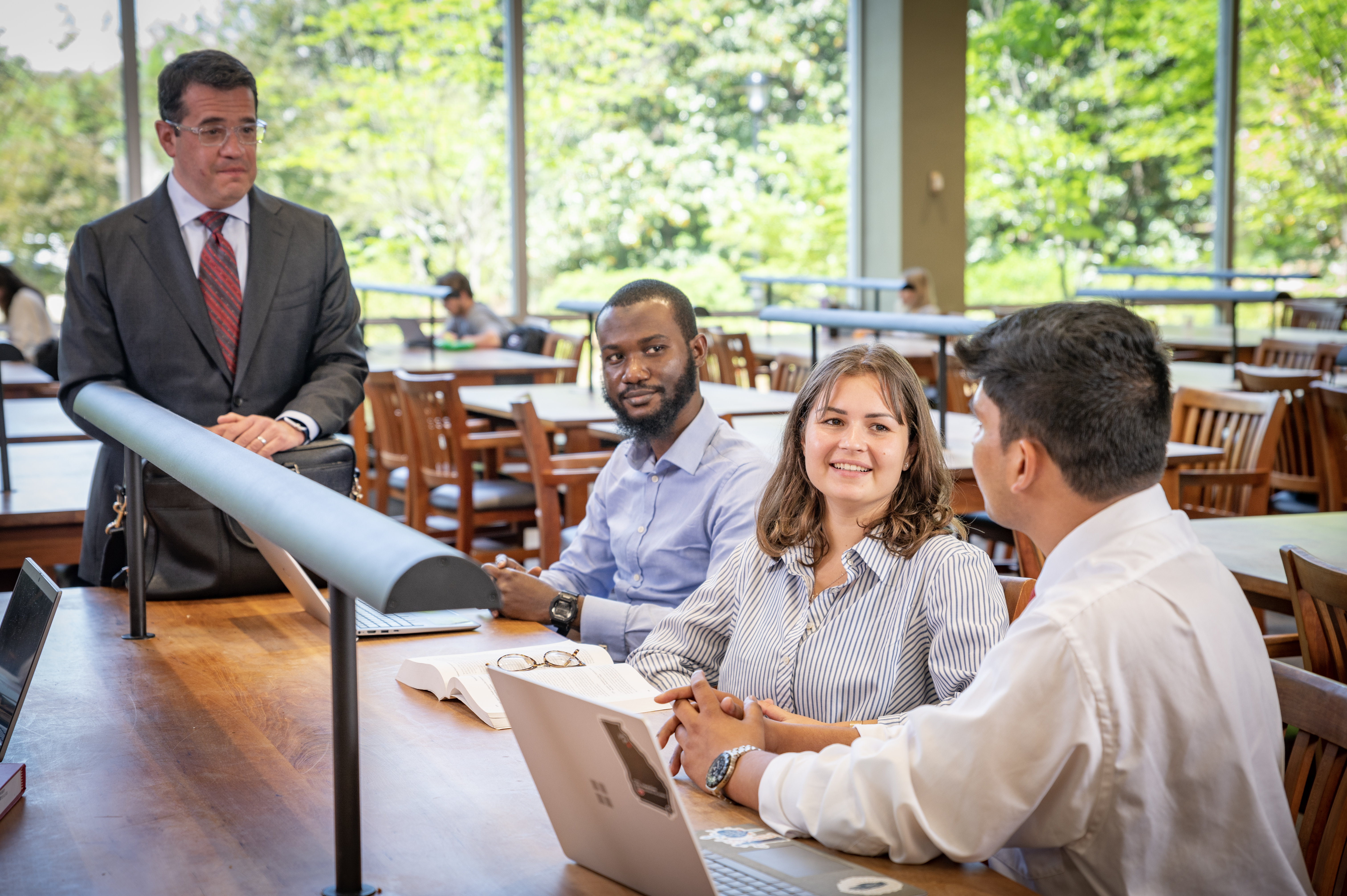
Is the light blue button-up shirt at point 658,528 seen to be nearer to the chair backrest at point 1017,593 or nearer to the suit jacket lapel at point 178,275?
the chair backrest at point 1017,593

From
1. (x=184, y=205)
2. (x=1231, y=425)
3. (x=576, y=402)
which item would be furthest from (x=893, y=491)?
(x=576, y=402)

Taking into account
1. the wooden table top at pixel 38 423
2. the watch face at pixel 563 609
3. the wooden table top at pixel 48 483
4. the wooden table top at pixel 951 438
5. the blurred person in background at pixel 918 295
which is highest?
the blurred person in background at pixel 918 295

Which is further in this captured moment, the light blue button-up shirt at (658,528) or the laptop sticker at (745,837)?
the light blue button-up shirt at (658,528)

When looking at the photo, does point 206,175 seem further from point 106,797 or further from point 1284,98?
point 1284,98

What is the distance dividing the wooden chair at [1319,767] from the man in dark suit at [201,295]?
1.60 meters

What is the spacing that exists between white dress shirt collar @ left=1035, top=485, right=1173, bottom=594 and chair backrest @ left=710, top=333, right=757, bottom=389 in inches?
233

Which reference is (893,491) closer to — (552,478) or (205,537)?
(205,537)

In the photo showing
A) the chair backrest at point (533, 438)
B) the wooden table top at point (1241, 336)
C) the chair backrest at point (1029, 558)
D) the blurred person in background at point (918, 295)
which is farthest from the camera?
the blurred person in background at point (918, 295)

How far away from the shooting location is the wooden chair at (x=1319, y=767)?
129cm

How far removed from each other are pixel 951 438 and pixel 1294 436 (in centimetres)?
136

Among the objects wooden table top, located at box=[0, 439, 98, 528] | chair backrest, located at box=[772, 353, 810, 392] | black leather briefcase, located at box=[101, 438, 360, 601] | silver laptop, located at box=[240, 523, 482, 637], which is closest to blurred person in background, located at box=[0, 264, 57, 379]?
wooden table top, located at box=[0, 439, 98, 528]

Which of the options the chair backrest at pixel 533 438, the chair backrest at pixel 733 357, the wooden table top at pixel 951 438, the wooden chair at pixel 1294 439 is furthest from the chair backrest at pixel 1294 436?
the chair backrest at pixel 733 357

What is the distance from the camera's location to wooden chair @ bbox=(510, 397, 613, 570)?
151 inches

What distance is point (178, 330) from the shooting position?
2.32 m
